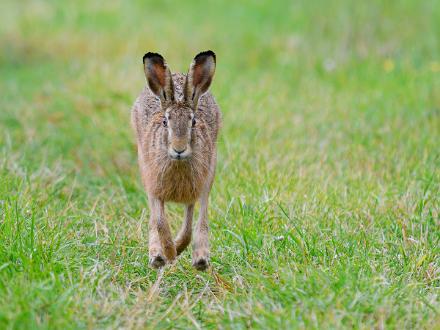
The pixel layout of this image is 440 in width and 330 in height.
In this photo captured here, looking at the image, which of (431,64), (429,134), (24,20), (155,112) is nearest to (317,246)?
(155,112)

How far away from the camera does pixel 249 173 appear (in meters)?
7.06

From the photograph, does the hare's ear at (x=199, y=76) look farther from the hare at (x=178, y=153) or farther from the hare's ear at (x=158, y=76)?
the hare's ear at (x=158, y=76)

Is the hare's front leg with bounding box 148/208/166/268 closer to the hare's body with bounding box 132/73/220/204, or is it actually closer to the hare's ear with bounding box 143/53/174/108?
the hare's body with bounding box 132/73/220/204

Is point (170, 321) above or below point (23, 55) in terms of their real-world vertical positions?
below

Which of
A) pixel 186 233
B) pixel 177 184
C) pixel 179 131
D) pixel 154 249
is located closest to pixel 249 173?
pixel 186 233

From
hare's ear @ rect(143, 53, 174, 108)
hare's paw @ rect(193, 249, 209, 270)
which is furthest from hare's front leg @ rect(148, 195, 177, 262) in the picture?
hare's ear @ rect(143, 53, 174, 108)

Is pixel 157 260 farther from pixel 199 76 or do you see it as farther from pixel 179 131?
pixel 199 76

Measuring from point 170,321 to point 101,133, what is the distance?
4.18 meters

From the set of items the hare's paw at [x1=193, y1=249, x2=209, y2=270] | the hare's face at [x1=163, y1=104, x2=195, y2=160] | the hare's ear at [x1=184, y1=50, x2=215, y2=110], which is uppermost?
the hare's ear at [x1=184, y1=50, x2=215, y2=110]

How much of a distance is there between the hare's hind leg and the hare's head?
2.39 feet

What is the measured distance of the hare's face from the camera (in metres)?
5.14

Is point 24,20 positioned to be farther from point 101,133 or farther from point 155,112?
point 155,112

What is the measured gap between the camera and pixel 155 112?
5992mm

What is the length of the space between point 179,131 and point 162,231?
0.76 m
